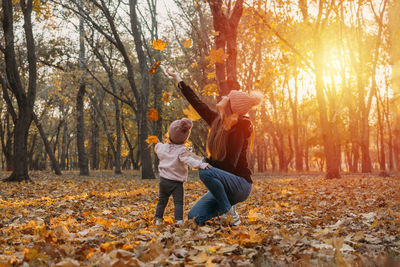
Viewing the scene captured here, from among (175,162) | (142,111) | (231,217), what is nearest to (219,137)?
(175,162)

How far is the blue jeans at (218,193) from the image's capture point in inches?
169

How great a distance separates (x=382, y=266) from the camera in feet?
9.45

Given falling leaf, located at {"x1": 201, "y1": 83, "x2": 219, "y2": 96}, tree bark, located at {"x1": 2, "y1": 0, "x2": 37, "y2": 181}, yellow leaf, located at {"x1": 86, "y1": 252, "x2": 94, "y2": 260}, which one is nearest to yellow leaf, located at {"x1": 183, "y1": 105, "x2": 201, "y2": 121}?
yellow leaf, located at {"x1": 86, "y1": 252, "x2": 94, "y2": 260}

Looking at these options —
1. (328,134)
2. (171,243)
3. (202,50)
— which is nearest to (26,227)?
(171,243)

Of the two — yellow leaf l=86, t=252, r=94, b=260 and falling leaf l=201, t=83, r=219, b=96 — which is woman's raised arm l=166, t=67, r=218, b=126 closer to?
yellow leaf l=86, t=252, r=94, b=260

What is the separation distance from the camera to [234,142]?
14.2 feet

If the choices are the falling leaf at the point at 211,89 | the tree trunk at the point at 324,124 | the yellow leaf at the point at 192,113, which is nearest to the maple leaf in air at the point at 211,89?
the falling leaf at the point at 211,89

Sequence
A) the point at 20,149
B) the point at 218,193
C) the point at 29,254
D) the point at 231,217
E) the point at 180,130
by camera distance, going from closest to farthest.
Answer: the point at 29,254
the point at 218,193
the point at 231,217
the point at 180,130
the point at 20,149

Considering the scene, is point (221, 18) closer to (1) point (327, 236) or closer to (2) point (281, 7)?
(2) point (281, 7)

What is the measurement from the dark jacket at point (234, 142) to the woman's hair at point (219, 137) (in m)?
0.08

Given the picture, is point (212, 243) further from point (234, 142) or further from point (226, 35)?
point (226, 35)

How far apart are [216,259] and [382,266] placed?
1.33 m

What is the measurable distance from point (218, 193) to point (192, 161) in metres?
0.51

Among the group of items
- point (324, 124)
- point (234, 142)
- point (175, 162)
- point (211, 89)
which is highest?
point (211, 89)
